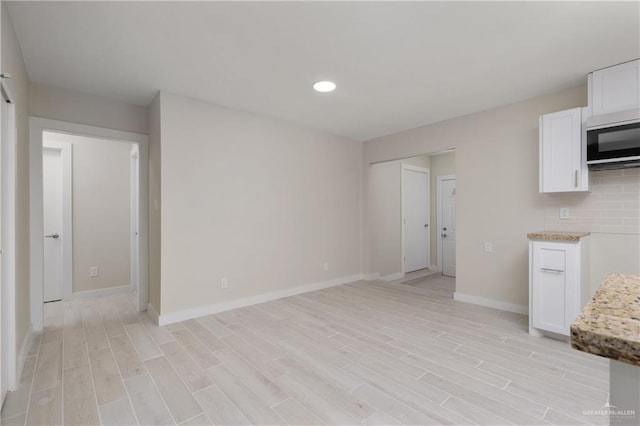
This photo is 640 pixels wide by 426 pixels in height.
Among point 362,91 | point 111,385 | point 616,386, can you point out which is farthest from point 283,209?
point 616,386

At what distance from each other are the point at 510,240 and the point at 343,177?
262cm

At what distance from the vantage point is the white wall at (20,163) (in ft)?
6.64

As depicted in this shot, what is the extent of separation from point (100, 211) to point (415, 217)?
18.2 feet

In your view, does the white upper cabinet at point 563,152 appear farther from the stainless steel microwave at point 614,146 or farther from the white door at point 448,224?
the white door at point 448,224

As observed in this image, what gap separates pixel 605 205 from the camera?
9.71 feet

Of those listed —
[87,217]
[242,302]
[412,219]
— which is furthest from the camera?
[412,219]

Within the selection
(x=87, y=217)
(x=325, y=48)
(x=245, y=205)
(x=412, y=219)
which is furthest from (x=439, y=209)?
(x=87, y=217)

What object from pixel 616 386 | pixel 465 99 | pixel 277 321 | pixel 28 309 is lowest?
pixel 277 321

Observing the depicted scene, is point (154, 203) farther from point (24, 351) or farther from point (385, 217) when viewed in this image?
point (385, 217)

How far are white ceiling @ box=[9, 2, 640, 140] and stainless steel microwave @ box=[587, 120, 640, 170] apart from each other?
22.9 inches

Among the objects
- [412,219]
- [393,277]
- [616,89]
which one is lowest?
[393,277]

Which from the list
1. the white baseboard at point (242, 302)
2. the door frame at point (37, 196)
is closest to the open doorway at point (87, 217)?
the door frame at point (37, 196)

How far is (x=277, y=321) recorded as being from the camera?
3.32 metres

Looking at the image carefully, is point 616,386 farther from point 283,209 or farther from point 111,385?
point 283,209
